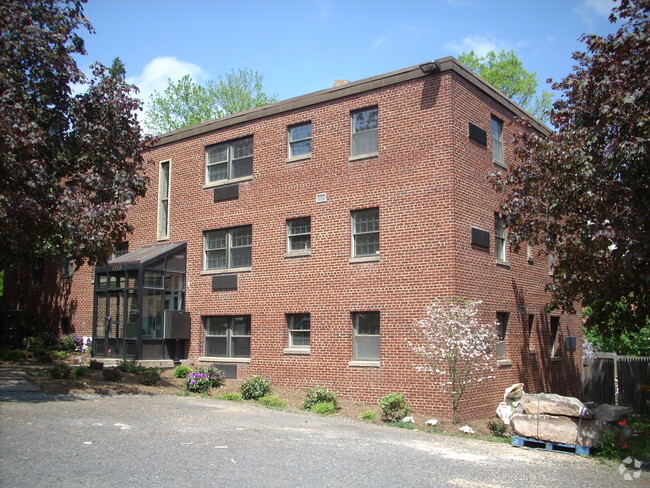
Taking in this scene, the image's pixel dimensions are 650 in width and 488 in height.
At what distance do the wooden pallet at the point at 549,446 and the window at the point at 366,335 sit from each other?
5894 millimetres

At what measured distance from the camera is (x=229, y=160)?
75.7 ft

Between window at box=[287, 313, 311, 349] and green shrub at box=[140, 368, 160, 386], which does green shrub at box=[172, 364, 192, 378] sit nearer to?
green shrub at box=[140, 368, 160, 386]

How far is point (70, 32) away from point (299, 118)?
24.8ft

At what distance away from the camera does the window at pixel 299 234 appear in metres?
20.7

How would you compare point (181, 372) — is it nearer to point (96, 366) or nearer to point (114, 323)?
point (96, 366)

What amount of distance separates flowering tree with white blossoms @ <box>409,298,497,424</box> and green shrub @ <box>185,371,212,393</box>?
6.24 m

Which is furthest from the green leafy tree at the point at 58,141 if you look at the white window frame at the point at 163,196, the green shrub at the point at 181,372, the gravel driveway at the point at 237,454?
the white window frame at the point at 163,196

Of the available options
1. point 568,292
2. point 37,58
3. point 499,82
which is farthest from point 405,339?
point 499,82

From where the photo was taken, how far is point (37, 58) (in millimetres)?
15039

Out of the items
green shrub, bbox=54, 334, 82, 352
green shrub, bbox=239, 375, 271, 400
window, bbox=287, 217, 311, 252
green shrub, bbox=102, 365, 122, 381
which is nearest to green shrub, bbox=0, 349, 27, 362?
green shrub, bbox=54, 334, 82, 352

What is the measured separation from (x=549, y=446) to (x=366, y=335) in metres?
6.97

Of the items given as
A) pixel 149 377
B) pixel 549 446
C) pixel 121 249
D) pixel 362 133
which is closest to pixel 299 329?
pixel 149 377

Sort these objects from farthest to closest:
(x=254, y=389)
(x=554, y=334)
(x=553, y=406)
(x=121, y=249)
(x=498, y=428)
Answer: (x=121, y=249)
(x=554, y=334)
(x=254, y=389)
(x=498, y=428)
(x=553, y=406)

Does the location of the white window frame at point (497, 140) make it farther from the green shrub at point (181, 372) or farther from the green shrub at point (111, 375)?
the green shrub at point (111, 375)
